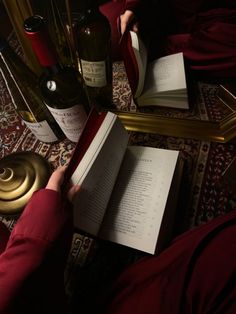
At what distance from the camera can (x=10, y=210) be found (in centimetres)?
45

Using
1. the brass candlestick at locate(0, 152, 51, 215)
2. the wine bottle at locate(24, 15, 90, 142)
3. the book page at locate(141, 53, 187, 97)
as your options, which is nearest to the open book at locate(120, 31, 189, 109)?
the book page at locate(141, 53, 187, 97)

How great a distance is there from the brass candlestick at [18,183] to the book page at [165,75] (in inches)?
10.4

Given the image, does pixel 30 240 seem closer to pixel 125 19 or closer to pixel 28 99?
pixel 28 99

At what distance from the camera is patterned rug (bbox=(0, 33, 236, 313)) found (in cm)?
42

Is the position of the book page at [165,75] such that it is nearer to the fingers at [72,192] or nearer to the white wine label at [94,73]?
the white wine label at [94,73]

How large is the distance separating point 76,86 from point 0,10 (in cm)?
25

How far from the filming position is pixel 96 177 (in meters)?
0.39

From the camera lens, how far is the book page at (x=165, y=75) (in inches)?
20.5

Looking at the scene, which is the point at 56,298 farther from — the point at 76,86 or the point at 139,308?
the point at 76,86

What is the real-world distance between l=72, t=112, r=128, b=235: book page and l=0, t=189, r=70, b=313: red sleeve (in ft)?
0.14

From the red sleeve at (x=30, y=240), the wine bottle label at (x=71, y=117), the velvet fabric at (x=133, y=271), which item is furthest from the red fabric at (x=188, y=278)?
the wine bottle label at (x=71, y=117)

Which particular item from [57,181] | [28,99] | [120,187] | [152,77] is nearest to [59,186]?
[57,181]

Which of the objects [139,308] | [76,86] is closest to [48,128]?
[76,86]

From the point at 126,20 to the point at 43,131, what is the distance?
0.27m
